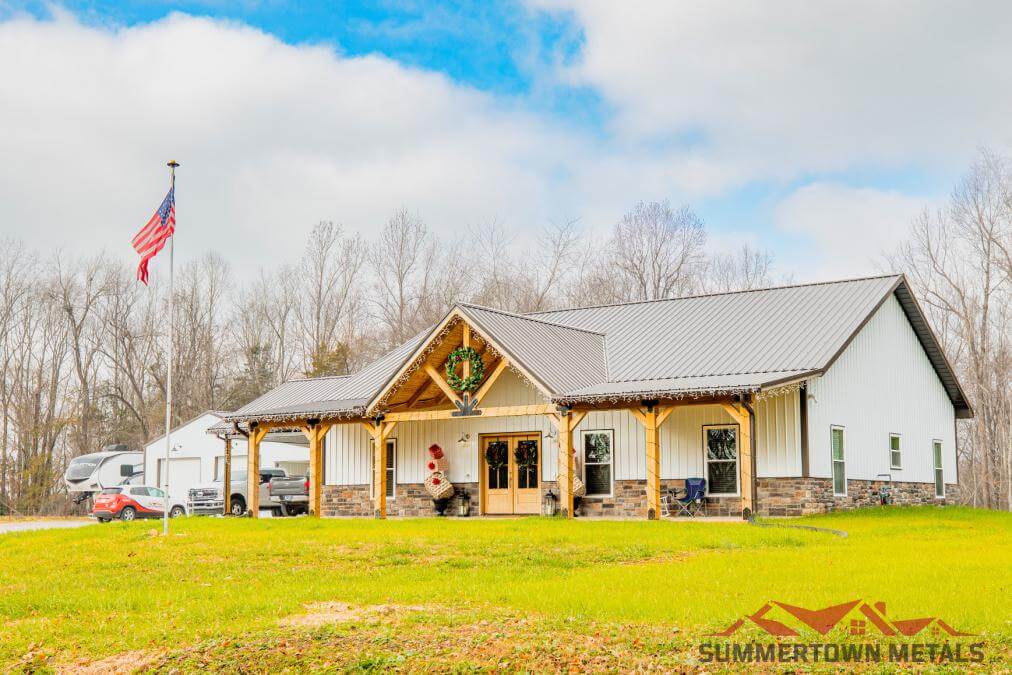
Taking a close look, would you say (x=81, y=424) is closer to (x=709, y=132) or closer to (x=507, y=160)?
(x=507, y=160)

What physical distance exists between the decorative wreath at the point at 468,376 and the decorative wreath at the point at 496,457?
2737 mm

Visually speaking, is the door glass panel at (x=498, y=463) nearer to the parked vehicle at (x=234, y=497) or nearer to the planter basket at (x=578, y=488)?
the planter basket at (x=578, y=488)

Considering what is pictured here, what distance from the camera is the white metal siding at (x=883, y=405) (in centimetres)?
2220

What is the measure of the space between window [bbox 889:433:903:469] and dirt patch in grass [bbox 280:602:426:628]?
17.8 metres

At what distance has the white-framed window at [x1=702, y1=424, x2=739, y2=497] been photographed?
22078mm

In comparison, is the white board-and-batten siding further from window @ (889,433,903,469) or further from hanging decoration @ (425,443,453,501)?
window @ (889,433,903,469)

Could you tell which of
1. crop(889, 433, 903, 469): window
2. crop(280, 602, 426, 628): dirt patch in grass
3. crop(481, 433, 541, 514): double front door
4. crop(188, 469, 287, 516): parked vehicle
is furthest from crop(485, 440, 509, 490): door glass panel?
crop(280, 602, 426, 628): dirt patch in grass

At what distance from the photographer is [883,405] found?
2495 centimetres

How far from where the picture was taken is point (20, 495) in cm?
4703

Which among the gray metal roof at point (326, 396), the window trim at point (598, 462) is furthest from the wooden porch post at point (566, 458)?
the gray metal roof at point (326, 396)

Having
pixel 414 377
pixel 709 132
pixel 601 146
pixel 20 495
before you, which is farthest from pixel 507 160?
pixel 20 495

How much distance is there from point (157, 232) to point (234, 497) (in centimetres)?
1363

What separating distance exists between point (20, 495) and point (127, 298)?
10322mm

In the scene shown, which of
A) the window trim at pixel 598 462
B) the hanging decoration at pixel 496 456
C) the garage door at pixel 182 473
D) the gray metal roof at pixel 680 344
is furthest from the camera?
the garage door at pixel 182 473
